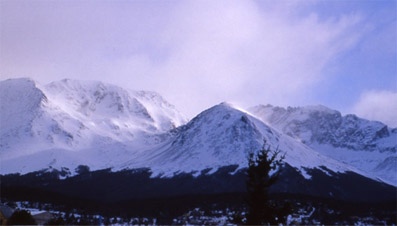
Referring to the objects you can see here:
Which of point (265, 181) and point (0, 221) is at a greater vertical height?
point (0, 221)

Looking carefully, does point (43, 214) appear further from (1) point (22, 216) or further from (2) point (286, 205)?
(2) point (286, 205)

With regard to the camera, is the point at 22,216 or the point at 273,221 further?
the point at 22,216

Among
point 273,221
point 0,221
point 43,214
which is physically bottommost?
point 273,221

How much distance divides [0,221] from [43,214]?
301ft

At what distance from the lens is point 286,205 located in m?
47.5

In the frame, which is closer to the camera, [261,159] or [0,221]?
[261,159]

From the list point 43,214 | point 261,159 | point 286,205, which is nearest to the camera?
point 286,205

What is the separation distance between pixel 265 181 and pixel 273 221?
3812 mm

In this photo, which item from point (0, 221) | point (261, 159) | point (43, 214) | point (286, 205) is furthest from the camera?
point (43, 214)

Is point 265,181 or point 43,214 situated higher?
point 43,214

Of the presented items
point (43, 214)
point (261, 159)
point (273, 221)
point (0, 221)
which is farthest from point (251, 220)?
point (43, 214)

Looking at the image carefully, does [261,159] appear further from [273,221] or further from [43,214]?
[43,214]

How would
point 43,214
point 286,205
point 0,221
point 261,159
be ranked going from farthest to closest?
point 43,214
point 0,221
point 261,159
point 286,205

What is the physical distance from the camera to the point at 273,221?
48.1 meters
